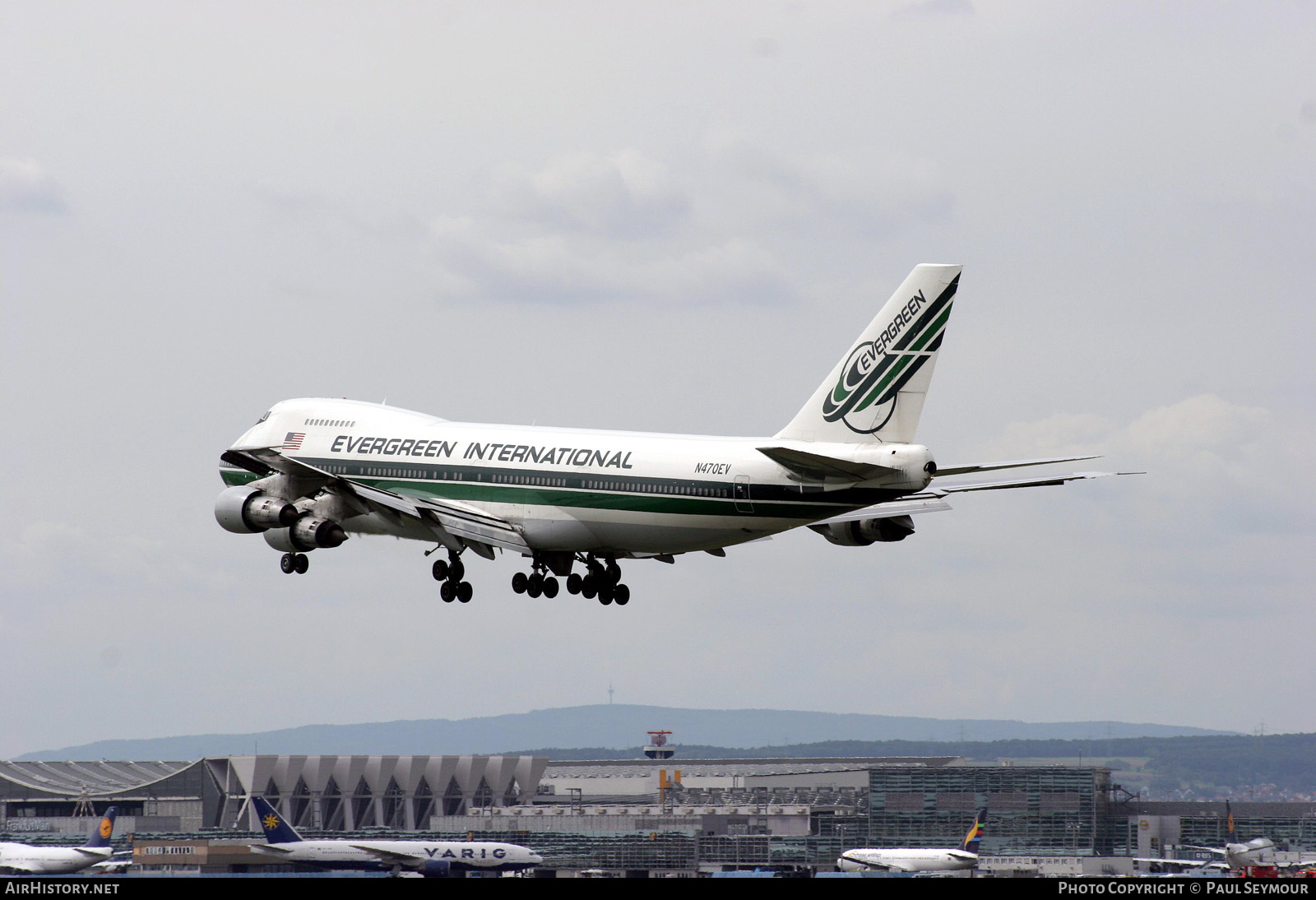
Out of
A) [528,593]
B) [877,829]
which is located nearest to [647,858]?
[877,829]

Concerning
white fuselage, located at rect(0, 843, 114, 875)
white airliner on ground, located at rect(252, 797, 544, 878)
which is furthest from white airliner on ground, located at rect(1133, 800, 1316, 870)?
white fuselage, located at rect(0, 843, 114, 875)

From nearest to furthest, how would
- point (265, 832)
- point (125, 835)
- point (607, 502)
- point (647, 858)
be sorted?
point (607, 502)
point (265, 832)
point (647, 858)
point (125, 835)

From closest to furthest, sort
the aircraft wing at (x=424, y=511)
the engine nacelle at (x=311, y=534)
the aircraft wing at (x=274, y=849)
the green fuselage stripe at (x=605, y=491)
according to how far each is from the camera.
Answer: the green fuselage stripe at (x=605, y=491) < the aircraft wing at (x=424, y=511) < the engine nacelle at (x=311, y=534) < the aircraft wing at (x=274, y=849)

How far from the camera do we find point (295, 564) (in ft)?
204

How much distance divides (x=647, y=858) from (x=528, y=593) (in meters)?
50.7

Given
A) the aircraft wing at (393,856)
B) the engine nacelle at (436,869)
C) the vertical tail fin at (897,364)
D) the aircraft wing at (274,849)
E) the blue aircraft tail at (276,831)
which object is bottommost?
the engine nacelle at (436,869)

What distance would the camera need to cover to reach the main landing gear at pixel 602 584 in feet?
204

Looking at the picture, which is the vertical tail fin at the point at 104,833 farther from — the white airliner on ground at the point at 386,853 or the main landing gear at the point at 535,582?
the main landing gear at the point at 535,582

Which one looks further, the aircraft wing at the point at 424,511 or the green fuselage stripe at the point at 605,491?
the aircraft wing at the point at 424,511

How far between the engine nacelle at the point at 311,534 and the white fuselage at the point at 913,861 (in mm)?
49597

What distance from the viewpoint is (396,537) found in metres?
62.9

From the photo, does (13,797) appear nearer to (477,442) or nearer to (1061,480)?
(477,442)

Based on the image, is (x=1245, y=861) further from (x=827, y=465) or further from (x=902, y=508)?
(x=827, y=465)

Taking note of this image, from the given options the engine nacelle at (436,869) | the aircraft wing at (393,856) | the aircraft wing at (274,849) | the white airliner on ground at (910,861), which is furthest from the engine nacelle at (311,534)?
the white airliner on ground at (910,861)
